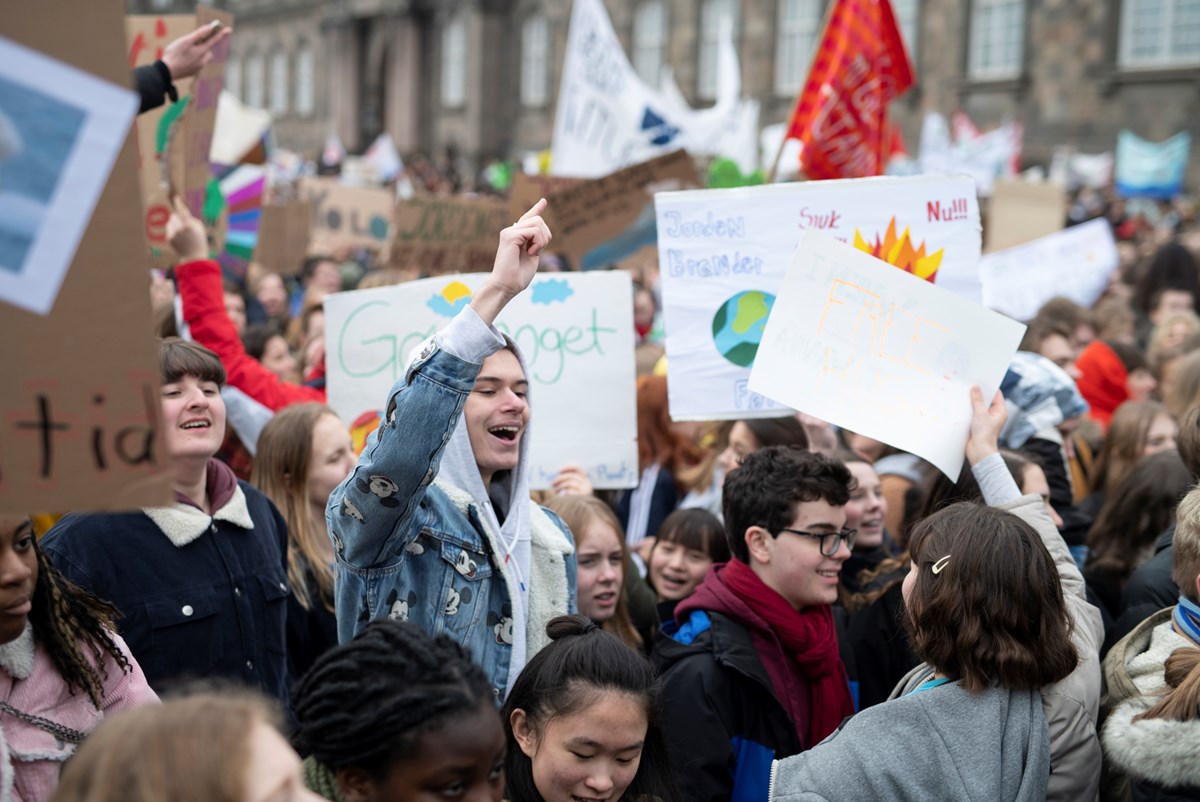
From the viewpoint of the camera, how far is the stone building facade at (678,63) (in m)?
23.1

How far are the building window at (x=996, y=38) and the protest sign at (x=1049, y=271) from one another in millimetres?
16921

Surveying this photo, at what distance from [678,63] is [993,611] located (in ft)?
103

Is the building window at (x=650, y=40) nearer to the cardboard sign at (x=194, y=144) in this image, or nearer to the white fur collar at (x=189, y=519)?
the cardboard sign at (x=194, y=144)

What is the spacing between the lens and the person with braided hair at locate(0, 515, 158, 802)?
7.04ft

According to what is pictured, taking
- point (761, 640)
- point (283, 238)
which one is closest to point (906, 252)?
point (761, 640)

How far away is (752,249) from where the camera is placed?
14.1ft

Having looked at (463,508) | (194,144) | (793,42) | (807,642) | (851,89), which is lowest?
(807,642)

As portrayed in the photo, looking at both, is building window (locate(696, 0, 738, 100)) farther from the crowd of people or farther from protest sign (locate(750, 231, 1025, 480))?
protest sign (locate(750, 231, 1025, 480))

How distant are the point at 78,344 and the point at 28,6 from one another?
442 millimetres

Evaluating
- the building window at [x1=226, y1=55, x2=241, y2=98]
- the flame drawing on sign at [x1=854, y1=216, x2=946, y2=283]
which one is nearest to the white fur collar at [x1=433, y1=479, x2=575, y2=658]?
the flame drawing on sign at [x1=854, y1=216, x2=946, y2=283]

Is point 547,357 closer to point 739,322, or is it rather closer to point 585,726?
point 739,322

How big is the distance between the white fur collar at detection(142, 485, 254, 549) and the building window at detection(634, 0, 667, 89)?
3113 centimetres

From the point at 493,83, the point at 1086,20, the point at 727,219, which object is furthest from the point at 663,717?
the point at 493,83

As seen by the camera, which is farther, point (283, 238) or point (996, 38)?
point (996, 38)
